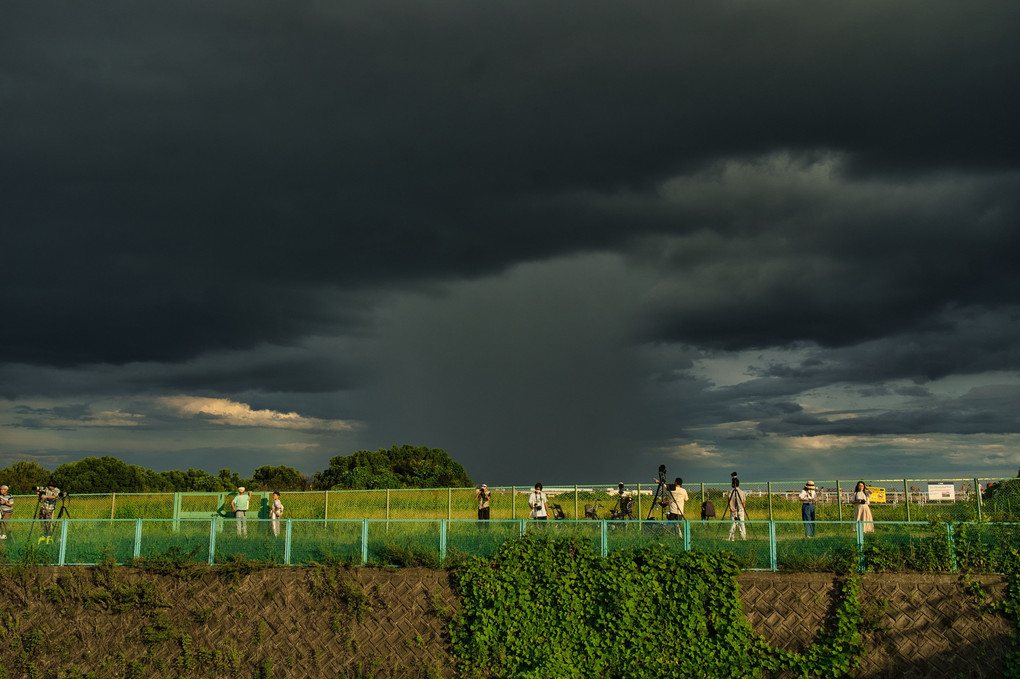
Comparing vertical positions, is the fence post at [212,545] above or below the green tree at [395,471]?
below

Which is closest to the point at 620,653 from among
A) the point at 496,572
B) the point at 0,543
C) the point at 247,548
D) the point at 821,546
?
the point at 496,572

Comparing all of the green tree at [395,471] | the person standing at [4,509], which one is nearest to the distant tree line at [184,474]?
the green tree at [395,471]

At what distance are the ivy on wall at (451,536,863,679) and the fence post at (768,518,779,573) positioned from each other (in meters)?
0.95

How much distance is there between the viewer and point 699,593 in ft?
57.8

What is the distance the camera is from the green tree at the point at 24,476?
8238cm

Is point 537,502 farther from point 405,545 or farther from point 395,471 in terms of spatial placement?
point 395,471

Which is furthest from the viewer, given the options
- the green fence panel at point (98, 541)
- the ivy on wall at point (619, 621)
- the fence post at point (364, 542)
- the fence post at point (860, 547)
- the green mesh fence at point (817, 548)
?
the green fence panel at point (98, 541)

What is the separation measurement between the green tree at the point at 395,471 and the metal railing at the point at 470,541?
3651 centimetres

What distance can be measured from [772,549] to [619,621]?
375cm

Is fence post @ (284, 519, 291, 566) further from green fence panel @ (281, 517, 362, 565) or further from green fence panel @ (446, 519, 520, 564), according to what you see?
green fence panel @ (446, 519, 520, 564)

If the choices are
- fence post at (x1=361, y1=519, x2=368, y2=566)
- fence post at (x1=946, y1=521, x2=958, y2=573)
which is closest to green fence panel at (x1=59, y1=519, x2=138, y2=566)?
fence post at (x1=361, y1=519, x2=368, y2=566)

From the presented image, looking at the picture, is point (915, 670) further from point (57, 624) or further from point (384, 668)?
point (57, 624)

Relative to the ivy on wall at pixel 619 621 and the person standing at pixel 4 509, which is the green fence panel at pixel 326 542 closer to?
the ivy on wall at pixel 619 621

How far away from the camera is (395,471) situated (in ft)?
252
